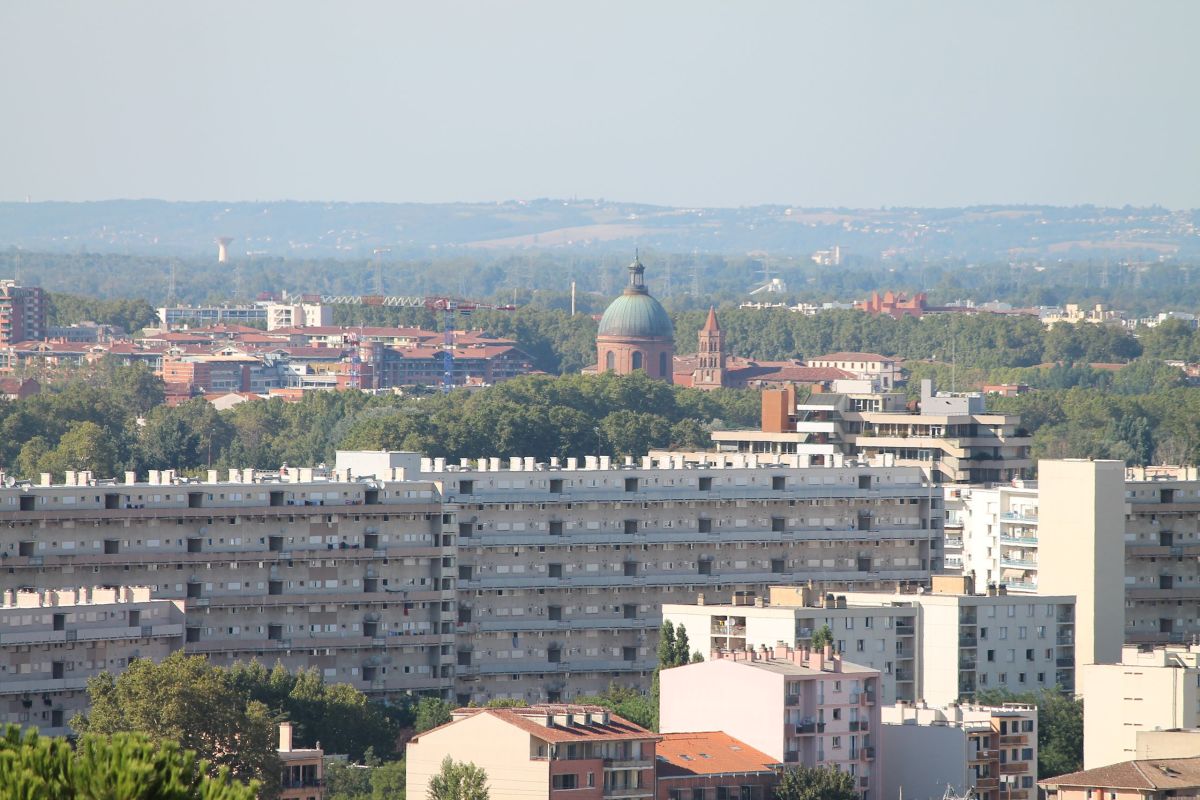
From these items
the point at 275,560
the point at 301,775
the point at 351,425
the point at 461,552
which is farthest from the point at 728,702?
the point at 351,425

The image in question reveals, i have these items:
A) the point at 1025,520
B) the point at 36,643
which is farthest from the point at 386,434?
the point at 36,643

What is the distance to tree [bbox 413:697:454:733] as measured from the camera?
67750 mm

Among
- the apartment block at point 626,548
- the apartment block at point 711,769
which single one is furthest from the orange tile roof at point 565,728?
the apartment block at point 626,548

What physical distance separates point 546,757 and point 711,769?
411 cm

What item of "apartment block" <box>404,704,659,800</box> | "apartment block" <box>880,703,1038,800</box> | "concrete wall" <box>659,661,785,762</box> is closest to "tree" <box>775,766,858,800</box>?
"concrete wall" <box>659,661,785,762</box>

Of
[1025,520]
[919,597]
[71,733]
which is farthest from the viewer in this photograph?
[1025,520]

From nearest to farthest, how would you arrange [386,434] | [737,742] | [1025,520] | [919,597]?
[737,742]
[919,597]
[1025,520]
[386,434]

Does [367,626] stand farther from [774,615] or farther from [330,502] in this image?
[774,615]

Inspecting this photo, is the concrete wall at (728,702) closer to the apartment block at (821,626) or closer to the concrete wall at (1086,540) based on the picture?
the apartment block at (821,626)

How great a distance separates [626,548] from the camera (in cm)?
8588

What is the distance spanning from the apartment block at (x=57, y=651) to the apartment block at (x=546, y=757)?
12.3 m

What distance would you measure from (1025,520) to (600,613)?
38.8 ft

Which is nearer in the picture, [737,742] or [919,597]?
[737,742]

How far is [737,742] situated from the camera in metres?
59.2
